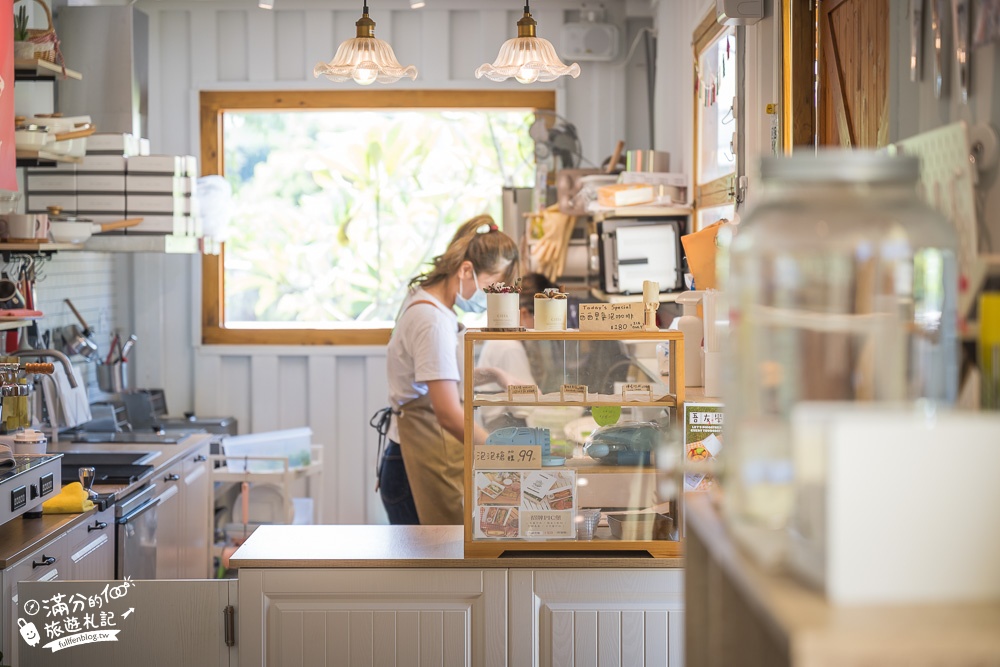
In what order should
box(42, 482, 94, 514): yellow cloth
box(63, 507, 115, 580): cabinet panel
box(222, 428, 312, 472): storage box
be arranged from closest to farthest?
1. box(63, 507, 115, 580): cabinet panel
2. box(42, 482, 94, 514): yellow cloth
3. box(222, 428, 312, 472): storage box

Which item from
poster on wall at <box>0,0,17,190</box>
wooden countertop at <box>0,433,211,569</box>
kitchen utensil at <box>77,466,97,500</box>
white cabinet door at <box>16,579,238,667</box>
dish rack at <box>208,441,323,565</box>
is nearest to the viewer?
white cabinet door at <box>16,579,238,667</box>

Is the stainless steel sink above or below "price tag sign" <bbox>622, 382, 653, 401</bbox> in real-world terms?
below

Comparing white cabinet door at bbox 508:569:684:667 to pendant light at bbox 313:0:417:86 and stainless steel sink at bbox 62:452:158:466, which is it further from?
stainless steel sink at bbox 62:452:158:466

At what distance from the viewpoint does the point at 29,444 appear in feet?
11.1

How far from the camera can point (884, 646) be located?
1.00 meters

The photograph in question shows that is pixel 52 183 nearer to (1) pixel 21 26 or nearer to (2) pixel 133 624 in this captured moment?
(1) pixel 21 26

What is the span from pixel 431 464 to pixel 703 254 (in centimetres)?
119

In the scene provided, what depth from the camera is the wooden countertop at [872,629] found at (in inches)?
39.2

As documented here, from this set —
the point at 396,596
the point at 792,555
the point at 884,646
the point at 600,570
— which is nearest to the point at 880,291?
the point at 792,555

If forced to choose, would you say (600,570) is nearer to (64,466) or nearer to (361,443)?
(64,466)

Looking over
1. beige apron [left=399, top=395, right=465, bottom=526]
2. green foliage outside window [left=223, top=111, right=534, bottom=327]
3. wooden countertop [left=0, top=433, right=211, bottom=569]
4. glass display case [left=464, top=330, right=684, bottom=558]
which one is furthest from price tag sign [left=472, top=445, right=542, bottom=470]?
green foliage outside window [left=223, top=111, right=534, bottom=327]

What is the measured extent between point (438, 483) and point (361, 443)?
233 centimetres

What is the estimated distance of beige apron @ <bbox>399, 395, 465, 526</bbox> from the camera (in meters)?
3.67

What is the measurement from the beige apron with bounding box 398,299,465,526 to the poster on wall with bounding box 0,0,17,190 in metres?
1.37
